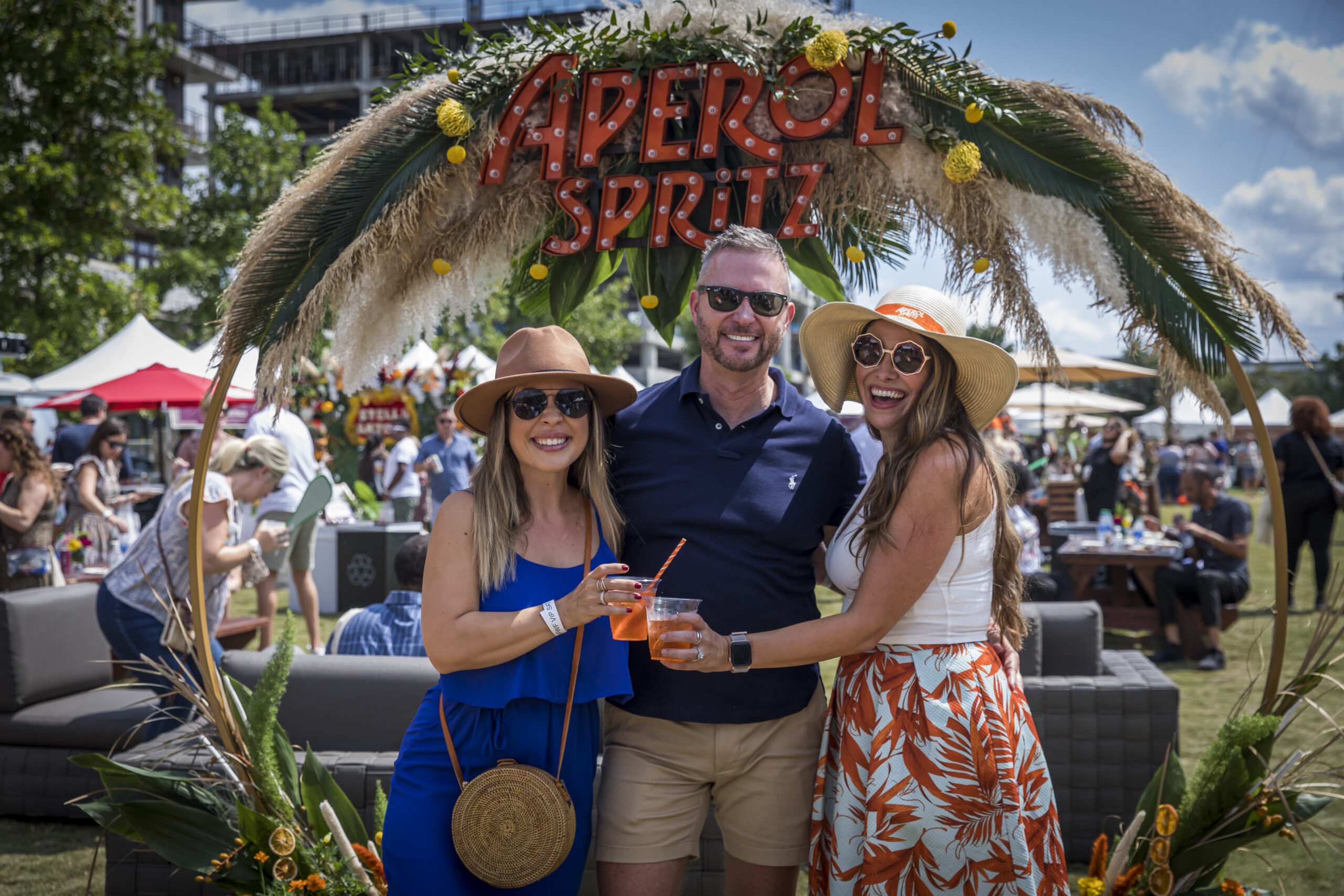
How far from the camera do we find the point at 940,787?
6.97ft

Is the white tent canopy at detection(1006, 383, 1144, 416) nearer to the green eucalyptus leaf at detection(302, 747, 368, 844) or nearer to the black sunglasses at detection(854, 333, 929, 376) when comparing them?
the black sunglasses at detection(854, 333, 929, 376)

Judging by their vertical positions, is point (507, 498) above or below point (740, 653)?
above

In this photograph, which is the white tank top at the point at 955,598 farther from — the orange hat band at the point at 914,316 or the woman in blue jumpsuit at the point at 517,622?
the woman in blue jumpsuit at the point at 517,622

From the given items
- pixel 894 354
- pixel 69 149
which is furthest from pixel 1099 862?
pixel 69 149

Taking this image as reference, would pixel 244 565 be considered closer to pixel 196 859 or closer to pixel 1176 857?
pixel 196 859

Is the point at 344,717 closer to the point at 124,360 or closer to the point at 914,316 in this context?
the point at 914,316

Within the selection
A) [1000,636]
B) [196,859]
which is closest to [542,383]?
[1000,636]

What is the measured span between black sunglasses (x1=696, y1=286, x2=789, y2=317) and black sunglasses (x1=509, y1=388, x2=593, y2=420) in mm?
456

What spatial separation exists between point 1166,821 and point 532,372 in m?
2.11

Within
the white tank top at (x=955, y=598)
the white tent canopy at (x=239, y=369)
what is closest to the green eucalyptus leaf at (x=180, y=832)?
the white tank top at (x=955, y=598)

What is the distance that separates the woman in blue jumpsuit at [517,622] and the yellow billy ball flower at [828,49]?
1.14m

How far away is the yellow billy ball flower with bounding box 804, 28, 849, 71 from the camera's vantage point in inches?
103

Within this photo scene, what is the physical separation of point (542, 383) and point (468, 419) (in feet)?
1.01

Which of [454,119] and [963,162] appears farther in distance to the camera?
[454,119]
